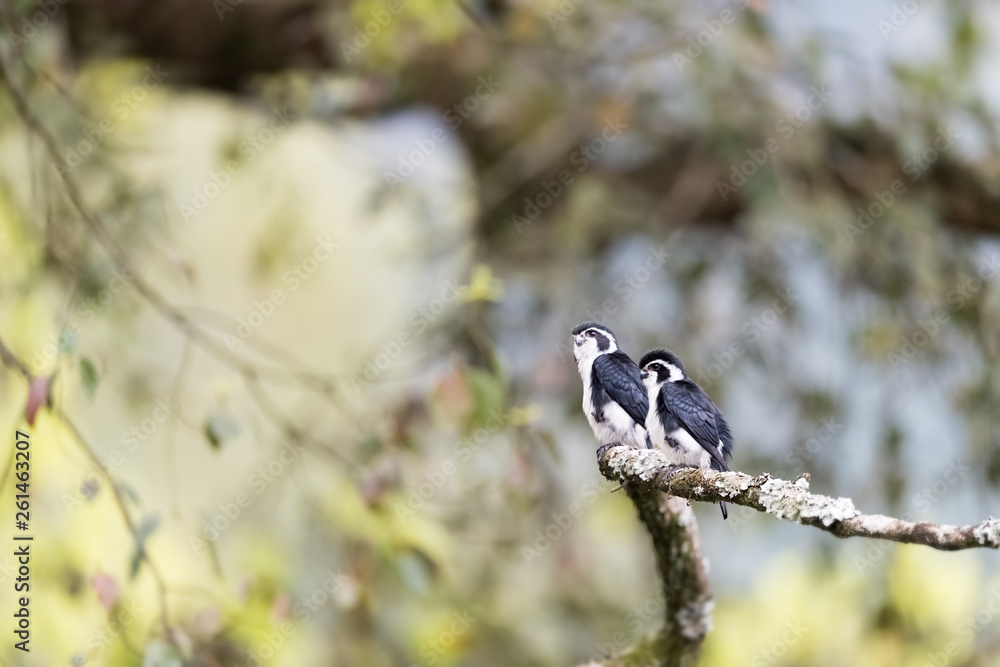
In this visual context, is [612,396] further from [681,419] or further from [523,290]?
[523,290]

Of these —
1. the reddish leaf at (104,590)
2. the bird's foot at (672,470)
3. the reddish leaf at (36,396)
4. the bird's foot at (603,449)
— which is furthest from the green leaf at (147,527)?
the bird's foot at (672,470)

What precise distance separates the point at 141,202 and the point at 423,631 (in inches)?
75.0

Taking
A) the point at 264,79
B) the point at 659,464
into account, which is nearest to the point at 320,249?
the point at 264,79

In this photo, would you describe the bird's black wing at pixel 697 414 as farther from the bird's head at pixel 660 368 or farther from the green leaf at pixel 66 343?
the green leaf at pixel 66 343

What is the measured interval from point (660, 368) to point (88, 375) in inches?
40.6

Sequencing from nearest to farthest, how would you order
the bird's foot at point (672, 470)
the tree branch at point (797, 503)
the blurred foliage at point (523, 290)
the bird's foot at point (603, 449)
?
the tree branch at point (797, 503) < the bird's foot at point (672, 470) < the bird's foot at point (603, 449) < the blurred foliage at point (523, 290)

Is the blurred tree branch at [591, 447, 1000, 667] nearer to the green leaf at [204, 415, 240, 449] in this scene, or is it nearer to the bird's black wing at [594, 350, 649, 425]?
the bird's black wing at [594, 350, 649, 425]

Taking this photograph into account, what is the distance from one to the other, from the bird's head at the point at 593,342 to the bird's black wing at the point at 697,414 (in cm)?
15

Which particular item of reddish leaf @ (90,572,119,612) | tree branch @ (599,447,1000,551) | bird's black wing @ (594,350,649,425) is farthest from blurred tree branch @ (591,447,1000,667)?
reddish leaf @ (90,572,119,612)

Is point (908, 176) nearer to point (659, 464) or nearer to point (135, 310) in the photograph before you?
point (135, 310)

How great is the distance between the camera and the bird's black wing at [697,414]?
4.75 ft

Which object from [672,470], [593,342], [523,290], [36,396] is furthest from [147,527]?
[523,290]

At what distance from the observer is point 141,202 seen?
3793 mm

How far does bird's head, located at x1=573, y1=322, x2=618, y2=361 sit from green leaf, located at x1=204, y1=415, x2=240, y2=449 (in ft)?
2.82
